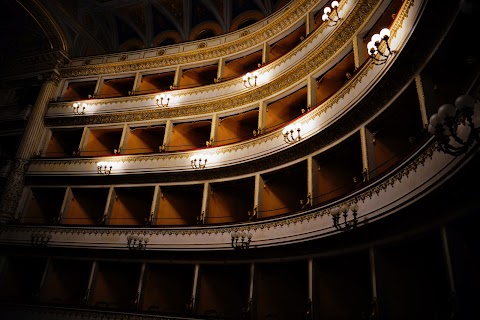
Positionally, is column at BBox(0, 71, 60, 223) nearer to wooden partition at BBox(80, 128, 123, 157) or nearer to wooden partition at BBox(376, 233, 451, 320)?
wooden partition at BBox(80, 128, 123, 157)

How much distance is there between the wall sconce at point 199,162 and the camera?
14.8 metres

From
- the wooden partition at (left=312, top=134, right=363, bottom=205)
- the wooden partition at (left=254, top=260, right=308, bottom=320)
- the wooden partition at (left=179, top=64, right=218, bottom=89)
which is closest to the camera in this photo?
the wooden partition at (left=254, top=260, right=308, bottom=320)

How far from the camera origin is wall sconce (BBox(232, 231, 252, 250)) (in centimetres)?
1148

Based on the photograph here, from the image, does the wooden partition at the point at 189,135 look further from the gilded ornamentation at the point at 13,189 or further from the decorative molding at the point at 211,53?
the gilded ornamentation at the point at 13,189

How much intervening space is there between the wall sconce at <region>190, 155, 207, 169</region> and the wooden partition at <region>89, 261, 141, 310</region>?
14.9ft

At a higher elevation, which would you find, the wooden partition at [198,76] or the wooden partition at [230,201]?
the wooden partition at [198,76]

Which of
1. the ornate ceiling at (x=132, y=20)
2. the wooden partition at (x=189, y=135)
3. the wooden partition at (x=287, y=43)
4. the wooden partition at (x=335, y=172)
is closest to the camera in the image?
the wooden partition at (x=335, y=172)

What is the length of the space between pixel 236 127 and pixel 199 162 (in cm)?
315

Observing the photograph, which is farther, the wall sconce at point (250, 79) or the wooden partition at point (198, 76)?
the wooden partition at point (198, 76)

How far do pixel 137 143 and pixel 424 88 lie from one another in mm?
13878

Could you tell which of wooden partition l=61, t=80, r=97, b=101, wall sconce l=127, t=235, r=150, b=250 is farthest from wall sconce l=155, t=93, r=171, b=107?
wall sconce l=127, t=235, r=150, b=250

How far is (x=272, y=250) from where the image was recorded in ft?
37.7

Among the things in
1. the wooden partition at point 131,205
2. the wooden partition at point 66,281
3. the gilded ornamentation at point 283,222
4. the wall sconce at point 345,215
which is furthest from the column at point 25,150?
the wall sconce at point 345,215

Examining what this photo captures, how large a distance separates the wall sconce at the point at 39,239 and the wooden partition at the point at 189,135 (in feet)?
20.7
